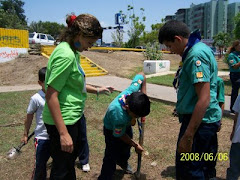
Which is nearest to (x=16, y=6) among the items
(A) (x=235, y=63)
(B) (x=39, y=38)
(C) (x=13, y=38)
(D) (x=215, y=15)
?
(B) (x=39, y=38)

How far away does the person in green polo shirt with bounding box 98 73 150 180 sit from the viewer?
7.57ft

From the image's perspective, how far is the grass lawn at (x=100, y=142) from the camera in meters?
3.24

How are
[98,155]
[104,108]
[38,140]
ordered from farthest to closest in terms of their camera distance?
[104,108]
[98,155]
[38,140]

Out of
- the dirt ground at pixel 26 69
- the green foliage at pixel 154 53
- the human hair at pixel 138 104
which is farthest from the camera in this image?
the green foliage at pixel 154 53

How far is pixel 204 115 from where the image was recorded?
1.91 metres

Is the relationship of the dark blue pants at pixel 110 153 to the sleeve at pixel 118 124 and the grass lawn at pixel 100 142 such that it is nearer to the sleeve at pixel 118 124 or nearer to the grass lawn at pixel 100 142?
the sleeve at pixel 118 124

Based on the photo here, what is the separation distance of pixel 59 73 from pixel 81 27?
37 centimetres

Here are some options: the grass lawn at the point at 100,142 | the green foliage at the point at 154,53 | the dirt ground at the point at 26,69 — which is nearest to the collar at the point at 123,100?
the grass lawn at the point at 100,142

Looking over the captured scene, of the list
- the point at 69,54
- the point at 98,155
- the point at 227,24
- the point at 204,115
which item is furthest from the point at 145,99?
the point at 227,24

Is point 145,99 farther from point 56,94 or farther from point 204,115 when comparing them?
point 56,94

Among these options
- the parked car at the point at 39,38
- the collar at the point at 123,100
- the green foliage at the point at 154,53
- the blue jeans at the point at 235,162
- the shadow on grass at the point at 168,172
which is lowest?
the shadow on grass at the point at 168,172

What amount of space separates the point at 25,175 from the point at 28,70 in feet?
34.2

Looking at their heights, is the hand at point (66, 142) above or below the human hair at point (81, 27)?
below

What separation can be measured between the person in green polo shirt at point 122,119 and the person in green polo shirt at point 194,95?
0.38m
